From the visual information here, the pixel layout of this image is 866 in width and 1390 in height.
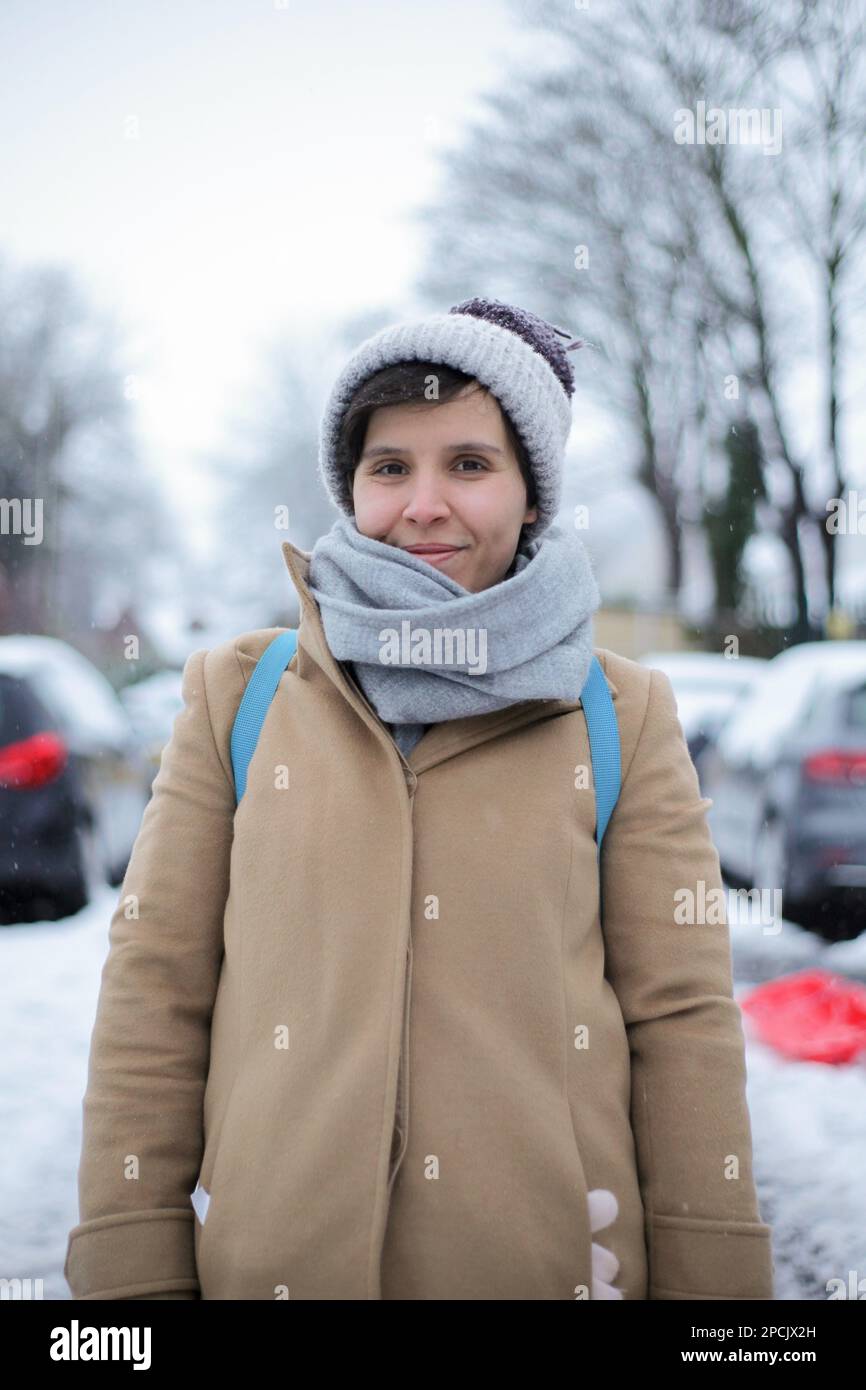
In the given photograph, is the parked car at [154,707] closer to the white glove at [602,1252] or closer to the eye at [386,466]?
the eye at [386,466]

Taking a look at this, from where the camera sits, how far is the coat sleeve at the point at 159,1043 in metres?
1.38

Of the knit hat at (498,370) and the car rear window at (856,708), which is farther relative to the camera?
the car rear window at (856,708)

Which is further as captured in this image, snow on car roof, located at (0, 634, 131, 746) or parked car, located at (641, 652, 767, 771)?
parked car, located at (641, 652, 767, 771)

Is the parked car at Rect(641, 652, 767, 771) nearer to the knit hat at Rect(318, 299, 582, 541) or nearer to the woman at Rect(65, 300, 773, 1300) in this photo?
the knit hat at Rect(318, 299, 582, 541)

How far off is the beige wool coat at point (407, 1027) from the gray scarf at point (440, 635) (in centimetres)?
4

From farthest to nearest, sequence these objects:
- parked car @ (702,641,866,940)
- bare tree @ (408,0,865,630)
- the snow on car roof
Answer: bare tree @ (408,0,865,630) → the snow on car roof → parked car @ (702,641,866,940)

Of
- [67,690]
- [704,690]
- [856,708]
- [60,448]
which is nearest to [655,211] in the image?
[704,690]

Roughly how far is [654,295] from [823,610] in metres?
4.04

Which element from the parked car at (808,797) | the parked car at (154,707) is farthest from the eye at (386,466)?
the parked car at (808,797)

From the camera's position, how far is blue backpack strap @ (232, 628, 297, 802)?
145cm

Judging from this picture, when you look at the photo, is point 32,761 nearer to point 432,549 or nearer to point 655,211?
point 432,549

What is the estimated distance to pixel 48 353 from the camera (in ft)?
57.6

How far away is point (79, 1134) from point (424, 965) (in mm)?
1991

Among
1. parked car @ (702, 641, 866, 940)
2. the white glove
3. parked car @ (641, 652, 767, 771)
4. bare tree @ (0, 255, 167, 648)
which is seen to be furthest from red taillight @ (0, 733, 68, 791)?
bare tree @ (0, 255, 167, 648)
